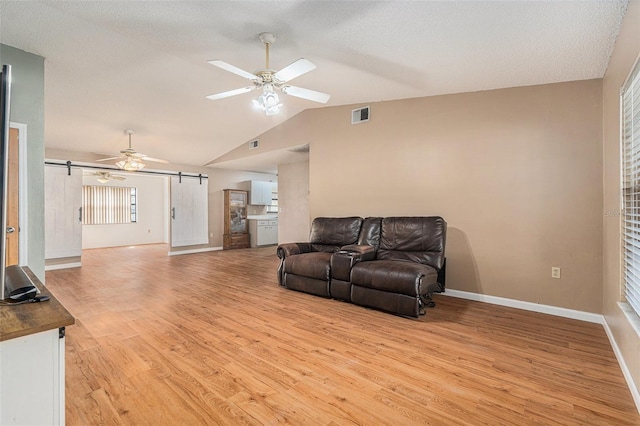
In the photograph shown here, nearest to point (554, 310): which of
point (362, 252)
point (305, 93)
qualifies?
point (362, 252)

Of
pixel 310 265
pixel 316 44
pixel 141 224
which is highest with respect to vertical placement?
pixel 316 44

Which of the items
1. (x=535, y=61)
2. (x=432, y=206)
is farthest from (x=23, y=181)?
(x=535, y=61)

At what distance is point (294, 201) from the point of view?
749 cm

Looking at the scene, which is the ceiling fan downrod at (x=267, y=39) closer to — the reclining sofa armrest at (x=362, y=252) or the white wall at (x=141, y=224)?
the reclining sofa armrest at (x=362, y=252)

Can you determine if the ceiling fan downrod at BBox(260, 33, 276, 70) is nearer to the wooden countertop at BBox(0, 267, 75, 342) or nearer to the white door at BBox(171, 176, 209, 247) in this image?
the wooden countertop at BBox(0, 267, 75, 342)

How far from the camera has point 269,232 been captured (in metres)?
9.23

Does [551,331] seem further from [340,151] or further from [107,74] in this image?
[107,74]

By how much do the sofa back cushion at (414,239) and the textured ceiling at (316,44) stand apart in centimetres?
167

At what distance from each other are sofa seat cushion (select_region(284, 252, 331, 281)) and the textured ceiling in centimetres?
227

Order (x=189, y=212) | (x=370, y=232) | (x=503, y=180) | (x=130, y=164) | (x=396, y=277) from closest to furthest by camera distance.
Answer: (x=396, y=277), (x=503, y=180), (x=370, y=232), (x=130, y=164), (x=189, y=212)

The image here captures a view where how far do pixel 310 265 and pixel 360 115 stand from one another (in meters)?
2.48

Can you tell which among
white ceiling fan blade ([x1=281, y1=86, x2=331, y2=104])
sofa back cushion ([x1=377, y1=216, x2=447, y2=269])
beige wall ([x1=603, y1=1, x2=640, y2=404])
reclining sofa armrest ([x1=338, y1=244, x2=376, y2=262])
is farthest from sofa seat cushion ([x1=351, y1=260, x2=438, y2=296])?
white ceiling fan blade ([x1=281, y1=86, x2=331, y2=104])

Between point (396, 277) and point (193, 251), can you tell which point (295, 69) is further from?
point (193, 251)

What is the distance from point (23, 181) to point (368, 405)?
3.89 m
